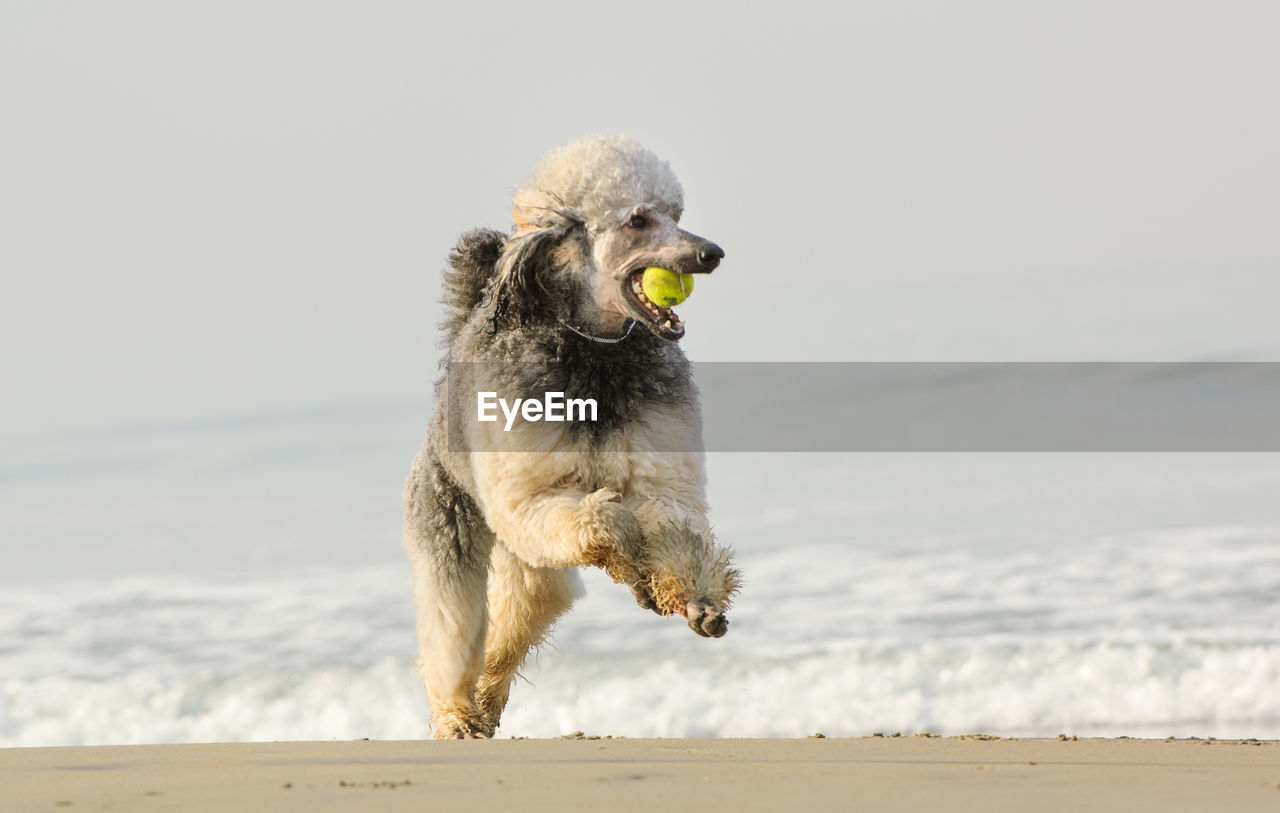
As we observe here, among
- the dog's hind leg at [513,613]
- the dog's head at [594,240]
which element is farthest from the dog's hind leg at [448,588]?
the dog's head at [594,240]

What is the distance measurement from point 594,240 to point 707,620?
6.36 ft

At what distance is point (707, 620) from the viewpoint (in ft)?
22.0

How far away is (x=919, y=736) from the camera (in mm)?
7395

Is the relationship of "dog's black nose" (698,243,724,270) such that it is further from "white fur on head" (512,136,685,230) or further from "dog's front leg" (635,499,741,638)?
"dog's front leg" (635,499,741,638)

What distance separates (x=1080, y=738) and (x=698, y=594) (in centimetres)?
221

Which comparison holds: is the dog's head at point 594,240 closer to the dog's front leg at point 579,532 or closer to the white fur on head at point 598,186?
the white fur on head at point 598,186

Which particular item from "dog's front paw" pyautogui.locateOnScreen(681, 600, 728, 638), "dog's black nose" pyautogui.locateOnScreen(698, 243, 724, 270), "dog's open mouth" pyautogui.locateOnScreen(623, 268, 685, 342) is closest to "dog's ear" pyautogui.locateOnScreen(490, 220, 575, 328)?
"dog's open mouth" pyautogui.locateOnScreen(623, 268, 685, 342)

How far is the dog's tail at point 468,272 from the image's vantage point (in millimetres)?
8188

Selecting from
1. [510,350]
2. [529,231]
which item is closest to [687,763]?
[510,350]

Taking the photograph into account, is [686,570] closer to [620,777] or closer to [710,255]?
[710,255]

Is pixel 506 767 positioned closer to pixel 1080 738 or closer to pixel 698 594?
pixel 698 594

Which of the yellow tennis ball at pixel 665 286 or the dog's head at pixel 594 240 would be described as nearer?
the yellow tennis ball at pixel 665 286

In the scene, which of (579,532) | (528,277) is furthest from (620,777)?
(528,277)

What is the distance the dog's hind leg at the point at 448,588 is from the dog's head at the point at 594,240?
1.36 meters
